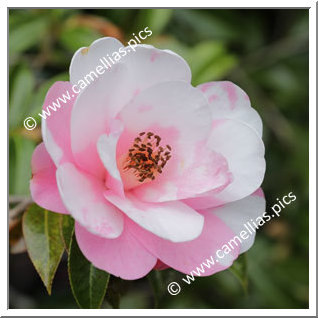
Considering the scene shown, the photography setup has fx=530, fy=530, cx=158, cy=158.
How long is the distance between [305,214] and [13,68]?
108 cm

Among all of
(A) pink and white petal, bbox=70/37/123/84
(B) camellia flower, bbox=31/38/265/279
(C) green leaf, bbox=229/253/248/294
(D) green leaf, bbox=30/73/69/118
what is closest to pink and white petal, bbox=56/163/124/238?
(B) camellia flower, bbox=31/38/265/279

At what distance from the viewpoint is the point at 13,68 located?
1.37m

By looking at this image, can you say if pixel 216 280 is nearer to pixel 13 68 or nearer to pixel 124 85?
pixel 13 68

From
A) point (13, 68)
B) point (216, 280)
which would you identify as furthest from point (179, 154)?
point (216, 280)

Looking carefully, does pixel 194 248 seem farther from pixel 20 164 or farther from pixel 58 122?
pixel 20 164

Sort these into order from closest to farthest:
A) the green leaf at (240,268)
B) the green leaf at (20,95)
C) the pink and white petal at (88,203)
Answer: the pink and white petal at (88,203)
the green leaf at (240,268)
the green leaf at (20,95)

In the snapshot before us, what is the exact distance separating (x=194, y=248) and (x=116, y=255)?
0.13 meters

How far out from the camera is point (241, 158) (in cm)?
85

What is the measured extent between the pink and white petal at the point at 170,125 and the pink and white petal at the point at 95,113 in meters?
0.02

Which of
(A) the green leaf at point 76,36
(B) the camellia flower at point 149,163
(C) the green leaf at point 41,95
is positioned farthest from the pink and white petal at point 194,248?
(A) the green leaf at point 76,36

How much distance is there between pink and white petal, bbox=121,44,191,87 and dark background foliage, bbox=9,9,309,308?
1.57 ft

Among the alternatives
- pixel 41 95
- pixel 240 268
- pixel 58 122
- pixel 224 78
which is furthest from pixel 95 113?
pixel 224 78

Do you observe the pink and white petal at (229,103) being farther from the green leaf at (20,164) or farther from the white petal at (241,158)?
the green leaf at (20,164)

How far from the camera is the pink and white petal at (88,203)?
0.73 meters
